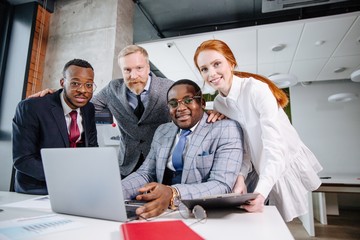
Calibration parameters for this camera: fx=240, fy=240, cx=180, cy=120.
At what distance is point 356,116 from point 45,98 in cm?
735

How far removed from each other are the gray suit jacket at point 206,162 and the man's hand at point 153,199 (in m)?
0.15

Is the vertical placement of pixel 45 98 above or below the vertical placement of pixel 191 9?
below

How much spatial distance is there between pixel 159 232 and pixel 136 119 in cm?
141

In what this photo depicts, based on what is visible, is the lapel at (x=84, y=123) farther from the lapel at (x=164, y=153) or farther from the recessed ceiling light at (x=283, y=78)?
the recessed ceiling light at (x=283, y=78)

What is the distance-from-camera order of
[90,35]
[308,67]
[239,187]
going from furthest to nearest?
[308,67] → [90,35] → [239,187]

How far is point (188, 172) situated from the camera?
132 centimetres

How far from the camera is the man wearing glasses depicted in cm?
114

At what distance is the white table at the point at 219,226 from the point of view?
27.9 inches

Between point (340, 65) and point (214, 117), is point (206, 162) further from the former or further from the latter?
point (340, 65)

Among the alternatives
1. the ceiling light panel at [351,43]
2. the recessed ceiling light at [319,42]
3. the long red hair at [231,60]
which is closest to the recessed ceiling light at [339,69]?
the ceiling light panel at [351,43]

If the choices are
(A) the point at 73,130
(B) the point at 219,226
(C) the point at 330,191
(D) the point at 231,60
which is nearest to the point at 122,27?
(A) the point at 73,130

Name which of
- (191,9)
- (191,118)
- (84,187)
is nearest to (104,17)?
(191,9)

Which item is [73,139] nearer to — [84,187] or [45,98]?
[45,98]

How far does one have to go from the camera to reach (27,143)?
5.09ft
